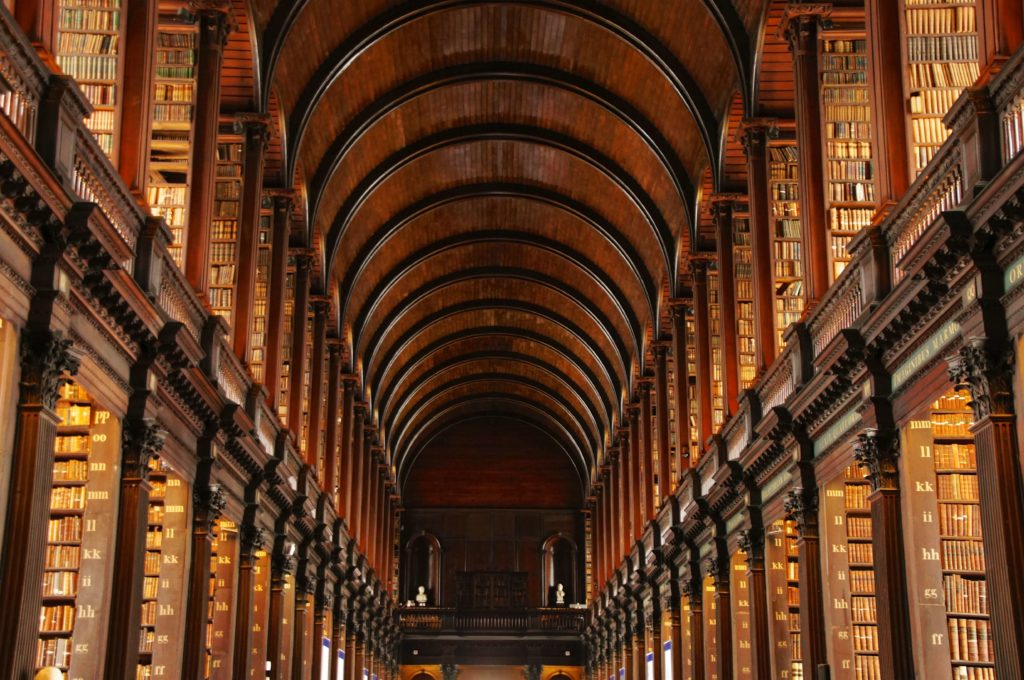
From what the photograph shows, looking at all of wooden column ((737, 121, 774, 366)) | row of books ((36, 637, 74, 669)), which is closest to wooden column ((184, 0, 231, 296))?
row of books ((36, 637, 74, 669))

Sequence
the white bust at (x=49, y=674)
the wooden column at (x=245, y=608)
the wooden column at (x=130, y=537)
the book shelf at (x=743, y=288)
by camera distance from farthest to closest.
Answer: the book shelf at (x=743, y=288) → the wooden column at (x=245, y=608) → the wooden column at (x=130, y=537) → the white bust at (x=49, y=674)

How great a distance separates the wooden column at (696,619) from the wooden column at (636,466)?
306 inches

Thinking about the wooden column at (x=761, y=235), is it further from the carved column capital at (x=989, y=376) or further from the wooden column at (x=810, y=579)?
the carved column capital at (x=989, y=376)

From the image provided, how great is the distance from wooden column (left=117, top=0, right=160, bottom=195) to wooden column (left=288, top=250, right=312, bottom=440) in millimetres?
9264

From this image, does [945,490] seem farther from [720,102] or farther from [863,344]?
[720,102]

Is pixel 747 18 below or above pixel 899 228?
above

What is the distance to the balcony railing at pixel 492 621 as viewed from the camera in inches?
1590

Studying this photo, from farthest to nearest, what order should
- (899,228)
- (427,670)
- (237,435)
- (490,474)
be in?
(490,474), (427,670), (237,435), (899,228)

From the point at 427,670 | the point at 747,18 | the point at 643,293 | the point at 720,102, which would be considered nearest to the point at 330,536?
the point at 643,293

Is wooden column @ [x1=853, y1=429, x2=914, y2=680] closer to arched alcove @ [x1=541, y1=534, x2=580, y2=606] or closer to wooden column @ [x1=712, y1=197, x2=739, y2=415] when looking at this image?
wooden column @ [x1=712, y1=197, x2=739, y2=415]

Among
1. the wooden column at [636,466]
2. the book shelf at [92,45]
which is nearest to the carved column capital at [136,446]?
the book shelf at [92,45]

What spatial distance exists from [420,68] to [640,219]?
5980 millimetres

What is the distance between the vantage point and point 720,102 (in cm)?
1958

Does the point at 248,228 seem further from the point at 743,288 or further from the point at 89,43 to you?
the point at 743,288
